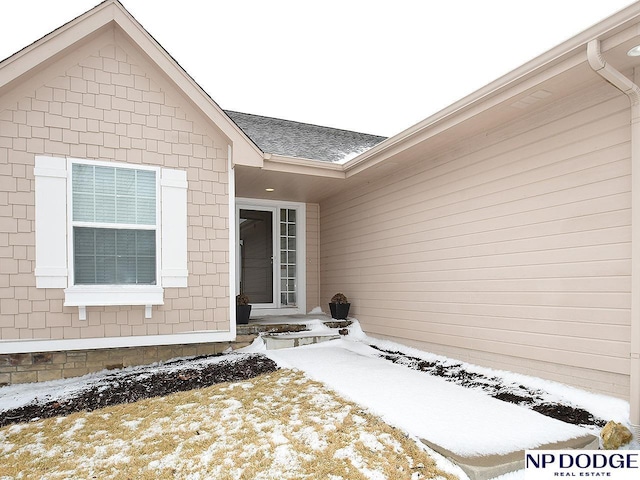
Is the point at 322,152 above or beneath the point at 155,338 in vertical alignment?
above

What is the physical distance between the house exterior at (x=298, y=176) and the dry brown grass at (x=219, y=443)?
1647mm

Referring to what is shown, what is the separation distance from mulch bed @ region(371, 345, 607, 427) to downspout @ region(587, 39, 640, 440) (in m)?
0.34

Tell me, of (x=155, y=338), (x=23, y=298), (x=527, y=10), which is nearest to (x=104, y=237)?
(x=23, y=298)

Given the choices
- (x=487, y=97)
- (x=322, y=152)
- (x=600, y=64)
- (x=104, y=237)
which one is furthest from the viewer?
(x=322, y=152)

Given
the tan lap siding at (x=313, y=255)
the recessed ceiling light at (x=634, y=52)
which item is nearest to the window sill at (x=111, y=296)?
the tan lap siding at (x=313, y=255)

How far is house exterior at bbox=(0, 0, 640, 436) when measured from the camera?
3523 mm

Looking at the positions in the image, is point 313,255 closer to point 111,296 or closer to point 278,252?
point 278,252

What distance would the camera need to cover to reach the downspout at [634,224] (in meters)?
3.12

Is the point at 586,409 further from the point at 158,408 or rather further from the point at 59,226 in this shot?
the point at 59,226

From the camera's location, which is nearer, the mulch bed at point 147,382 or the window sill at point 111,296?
the mulch bed at point 147,382

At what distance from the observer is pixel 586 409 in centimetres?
345

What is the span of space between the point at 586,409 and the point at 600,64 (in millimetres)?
2795

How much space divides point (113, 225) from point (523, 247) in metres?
4.63

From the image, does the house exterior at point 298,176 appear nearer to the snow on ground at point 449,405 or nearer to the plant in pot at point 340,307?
the snow on ground at point 449,405
